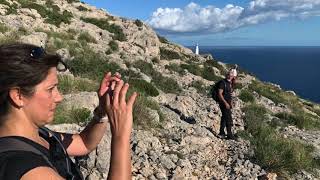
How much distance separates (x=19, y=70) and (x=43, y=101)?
0.69 feet

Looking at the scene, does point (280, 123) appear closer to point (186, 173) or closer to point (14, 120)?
point (186, 173)

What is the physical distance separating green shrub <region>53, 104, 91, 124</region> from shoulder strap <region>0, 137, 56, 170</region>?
6.93m

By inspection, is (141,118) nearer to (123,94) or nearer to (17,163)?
(123,94)

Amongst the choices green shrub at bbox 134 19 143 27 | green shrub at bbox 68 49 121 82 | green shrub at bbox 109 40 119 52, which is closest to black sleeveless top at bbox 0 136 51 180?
green shrub at bbox 68 49 121 82

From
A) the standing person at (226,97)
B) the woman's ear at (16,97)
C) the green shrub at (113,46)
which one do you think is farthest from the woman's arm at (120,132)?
the green shrub at (113,46)

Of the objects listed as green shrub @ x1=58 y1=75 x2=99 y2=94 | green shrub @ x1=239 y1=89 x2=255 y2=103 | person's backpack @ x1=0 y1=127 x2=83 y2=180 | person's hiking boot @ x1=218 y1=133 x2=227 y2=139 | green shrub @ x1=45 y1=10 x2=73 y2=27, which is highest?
green shrub @ x1=45 y1=10 x2=73 y2=27

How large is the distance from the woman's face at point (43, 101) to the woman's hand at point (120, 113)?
0.29 m

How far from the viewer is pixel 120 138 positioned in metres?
2.41

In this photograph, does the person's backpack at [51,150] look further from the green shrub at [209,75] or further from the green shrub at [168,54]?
the green shrub at [168,54]

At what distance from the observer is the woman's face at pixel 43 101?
2404 mm

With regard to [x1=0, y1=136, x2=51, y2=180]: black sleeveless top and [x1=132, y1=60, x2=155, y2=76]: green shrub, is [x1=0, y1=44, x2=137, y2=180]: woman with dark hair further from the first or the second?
[x1=132, y1=60, x2=155, y2=76]: green shrub

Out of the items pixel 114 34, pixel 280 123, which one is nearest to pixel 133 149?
pixel 280 123

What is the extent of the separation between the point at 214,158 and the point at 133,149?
7.35ft

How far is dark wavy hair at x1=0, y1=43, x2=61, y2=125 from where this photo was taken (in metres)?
2.32
